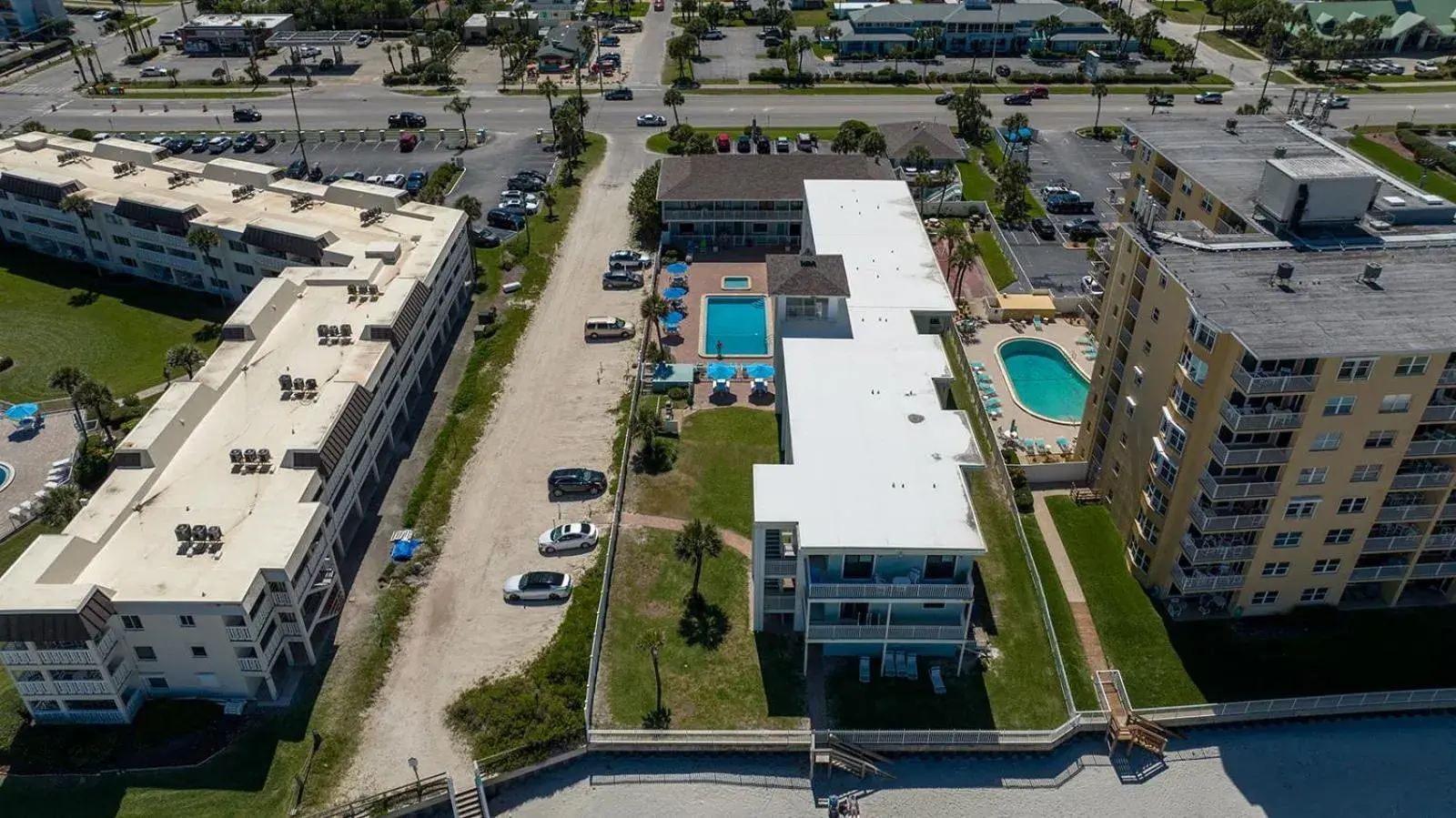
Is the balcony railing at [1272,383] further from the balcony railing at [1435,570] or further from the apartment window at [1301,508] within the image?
the balcony railing at [1435,570]

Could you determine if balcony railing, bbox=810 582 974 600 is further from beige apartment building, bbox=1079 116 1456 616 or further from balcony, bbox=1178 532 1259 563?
beige apartment building, bbox=1079 116 1456 616

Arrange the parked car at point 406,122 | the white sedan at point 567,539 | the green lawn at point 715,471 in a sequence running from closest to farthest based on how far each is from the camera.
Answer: the white sedan at point 567,539 → the green lawn at point 715,471 → the parked car at point 406,122

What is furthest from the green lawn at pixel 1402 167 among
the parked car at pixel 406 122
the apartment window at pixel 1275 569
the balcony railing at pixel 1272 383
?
the parked car at pixel 406 122

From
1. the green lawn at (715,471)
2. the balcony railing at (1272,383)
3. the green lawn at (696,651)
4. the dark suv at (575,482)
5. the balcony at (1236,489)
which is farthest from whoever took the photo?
the dark suv at (575,482)

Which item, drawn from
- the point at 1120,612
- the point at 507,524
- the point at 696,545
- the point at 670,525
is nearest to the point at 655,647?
the point at 696,545

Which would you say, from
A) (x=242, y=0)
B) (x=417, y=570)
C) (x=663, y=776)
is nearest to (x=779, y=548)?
(x=663, y=776)

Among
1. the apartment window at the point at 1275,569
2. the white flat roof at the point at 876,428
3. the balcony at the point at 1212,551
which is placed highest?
the white flat roof at the point at 876,428

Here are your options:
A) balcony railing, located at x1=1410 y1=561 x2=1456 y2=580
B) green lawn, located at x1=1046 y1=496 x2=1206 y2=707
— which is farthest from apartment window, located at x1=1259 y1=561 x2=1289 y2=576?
balcony railing, located at x1=1410 y1=561 x2=1456 y2=580
